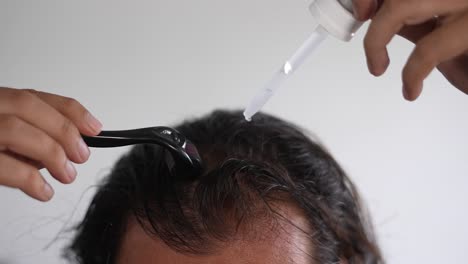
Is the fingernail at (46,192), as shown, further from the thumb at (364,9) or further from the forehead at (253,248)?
the thumb at (364,9)

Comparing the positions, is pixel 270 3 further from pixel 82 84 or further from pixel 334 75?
pixel 82 84

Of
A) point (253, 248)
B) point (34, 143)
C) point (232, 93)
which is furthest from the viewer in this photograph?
point (232, 93)

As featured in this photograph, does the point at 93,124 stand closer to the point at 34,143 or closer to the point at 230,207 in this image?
the point at 34,143

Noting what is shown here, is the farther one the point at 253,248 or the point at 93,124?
the point at 253,248

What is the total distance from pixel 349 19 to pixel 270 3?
59 centimetres

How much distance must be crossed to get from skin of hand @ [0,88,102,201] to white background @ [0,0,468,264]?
0.50 metres

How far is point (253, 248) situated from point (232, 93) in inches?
19.0

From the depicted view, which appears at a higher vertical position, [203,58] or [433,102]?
[433,102]

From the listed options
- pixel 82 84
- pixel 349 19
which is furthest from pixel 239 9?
pixel 349 19

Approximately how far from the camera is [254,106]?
52 cm

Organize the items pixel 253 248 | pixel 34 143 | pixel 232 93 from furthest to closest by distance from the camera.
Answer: pixel 232 93 < pixel 253 248 < pixel 34 143

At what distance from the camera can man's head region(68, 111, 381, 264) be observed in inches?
20.8

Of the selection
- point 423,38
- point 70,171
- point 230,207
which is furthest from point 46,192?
point 423,38

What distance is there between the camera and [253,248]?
0.52 meters
